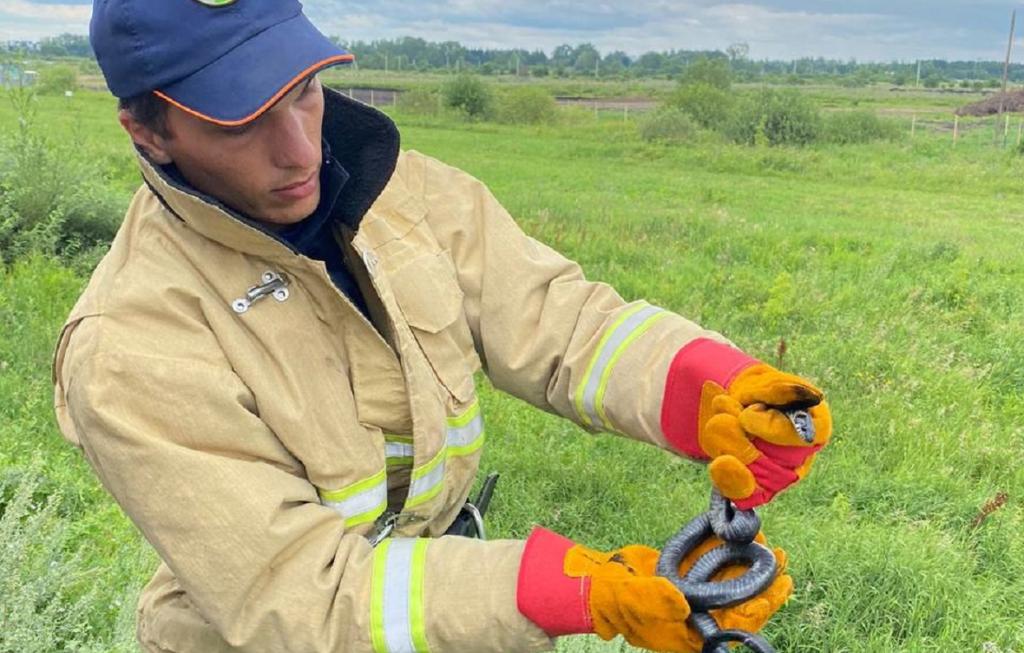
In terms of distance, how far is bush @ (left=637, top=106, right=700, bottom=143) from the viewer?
26112 mm

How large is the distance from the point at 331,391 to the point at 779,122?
86.7 feet

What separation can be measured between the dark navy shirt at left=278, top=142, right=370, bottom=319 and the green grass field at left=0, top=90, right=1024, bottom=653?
1.37m

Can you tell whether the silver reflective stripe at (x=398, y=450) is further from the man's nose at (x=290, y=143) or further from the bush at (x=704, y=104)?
the bush at (x=704, y=104)

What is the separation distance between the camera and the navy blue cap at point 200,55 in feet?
4.58

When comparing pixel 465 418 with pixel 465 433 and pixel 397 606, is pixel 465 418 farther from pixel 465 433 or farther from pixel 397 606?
pixel 397 606

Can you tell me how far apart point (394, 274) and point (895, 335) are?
480 cm

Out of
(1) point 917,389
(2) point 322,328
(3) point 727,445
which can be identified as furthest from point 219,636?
(1) point 917,389

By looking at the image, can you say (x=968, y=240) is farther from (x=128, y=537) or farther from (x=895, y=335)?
(x=128, y=537)

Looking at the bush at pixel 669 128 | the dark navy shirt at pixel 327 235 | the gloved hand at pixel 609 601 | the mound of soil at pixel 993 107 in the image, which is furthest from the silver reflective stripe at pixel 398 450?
the mound of soil at pixel 993 107

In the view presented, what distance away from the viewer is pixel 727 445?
156 centimetres

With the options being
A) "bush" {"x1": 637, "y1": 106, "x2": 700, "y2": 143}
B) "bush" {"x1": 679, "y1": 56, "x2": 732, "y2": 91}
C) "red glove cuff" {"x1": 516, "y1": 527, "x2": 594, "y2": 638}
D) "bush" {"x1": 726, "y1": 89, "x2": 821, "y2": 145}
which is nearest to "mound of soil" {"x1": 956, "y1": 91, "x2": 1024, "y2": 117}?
"bush" {"x1": 679, "y1": 56, "x2": 732, "y2": 91}

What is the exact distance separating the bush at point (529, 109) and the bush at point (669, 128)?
9.50 m

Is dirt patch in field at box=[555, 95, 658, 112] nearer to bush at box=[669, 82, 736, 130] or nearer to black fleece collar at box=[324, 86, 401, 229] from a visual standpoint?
bush at box=[669, 82, 736, 130]

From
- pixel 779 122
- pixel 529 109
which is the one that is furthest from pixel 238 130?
pixel 529 109
